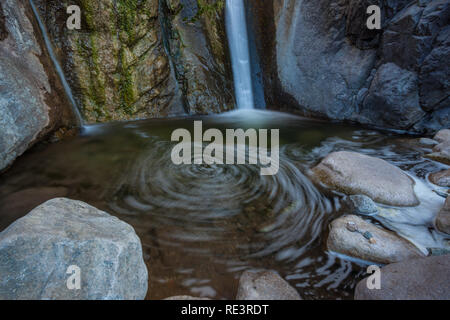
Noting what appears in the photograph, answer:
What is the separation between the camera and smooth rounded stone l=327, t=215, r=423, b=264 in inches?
72.4

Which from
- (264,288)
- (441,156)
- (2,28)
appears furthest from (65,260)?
(441,156)

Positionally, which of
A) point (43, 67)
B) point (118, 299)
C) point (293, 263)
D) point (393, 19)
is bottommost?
point (293, 263)

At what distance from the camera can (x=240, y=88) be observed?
8266 millimetres

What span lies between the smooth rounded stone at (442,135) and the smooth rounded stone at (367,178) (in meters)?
2.32

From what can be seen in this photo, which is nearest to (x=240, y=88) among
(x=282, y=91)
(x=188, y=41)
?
(x=282, y=91)

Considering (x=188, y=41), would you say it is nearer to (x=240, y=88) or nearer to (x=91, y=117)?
(x=240, y=88)

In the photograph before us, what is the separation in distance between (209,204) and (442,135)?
517 centimetres

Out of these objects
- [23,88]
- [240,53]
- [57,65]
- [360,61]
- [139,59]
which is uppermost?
[240,53]

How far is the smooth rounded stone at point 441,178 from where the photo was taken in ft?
9.85

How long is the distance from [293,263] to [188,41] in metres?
7.25

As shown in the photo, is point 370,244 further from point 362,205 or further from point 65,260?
point 65,260

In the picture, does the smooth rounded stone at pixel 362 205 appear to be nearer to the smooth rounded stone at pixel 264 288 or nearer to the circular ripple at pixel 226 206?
the circular ripple at pixel 226 206

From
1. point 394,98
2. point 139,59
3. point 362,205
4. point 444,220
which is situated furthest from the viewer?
point 139,59

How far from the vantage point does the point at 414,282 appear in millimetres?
1417
